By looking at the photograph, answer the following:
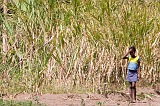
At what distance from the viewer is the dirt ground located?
8844 mm

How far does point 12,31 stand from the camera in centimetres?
1066

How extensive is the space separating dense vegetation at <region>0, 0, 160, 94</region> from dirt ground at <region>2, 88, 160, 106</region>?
1.14 ft

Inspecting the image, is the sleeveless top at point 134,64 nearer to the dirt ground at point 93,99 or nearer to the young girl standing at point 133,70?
the young girl standing at point 133,70

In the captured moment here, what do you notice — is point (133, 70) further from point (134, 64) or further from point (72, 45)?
point (72, 45)

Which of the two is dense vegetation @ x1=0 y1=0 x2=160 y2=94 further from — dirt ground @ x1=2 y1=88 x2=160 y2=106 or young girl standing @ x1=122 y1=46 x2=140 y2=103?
young girl standing @ x1=122 y1=46 x2=140 y2=103

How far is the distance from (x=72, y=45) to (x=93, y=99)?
5.55ft

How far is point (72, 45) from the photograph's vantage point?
10602 mm

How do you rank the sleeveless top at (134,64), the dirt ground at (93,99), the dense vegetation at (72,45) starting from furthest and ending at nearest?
1. the dense vegetation at (72,45)
2. the sleeveless top at (134,64)
3. the dirt ground at (93,99)

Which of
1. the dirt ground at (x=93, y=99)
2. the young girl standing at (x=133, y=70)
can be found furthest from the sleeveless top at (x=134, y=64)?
the dirt ground at (x=93, y=99)

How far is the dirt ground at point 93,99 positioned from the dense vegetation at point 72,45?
0.35 meters

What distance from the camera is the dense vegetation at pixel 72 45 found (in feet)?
33.2

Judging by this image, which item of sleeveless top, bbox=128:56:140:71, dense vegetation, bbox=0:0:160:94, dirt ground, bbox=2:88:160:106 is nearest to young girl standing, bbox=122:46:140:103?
sleeveless top, bbox=128:56:140:71

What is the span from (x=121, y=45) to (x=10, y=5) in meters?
3.03

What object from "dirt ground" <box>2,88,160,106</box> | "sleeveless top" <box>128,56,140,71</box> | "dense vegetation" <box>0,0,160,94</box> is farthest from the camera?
"dense vegetation" <box>0,0,160,94</box>
